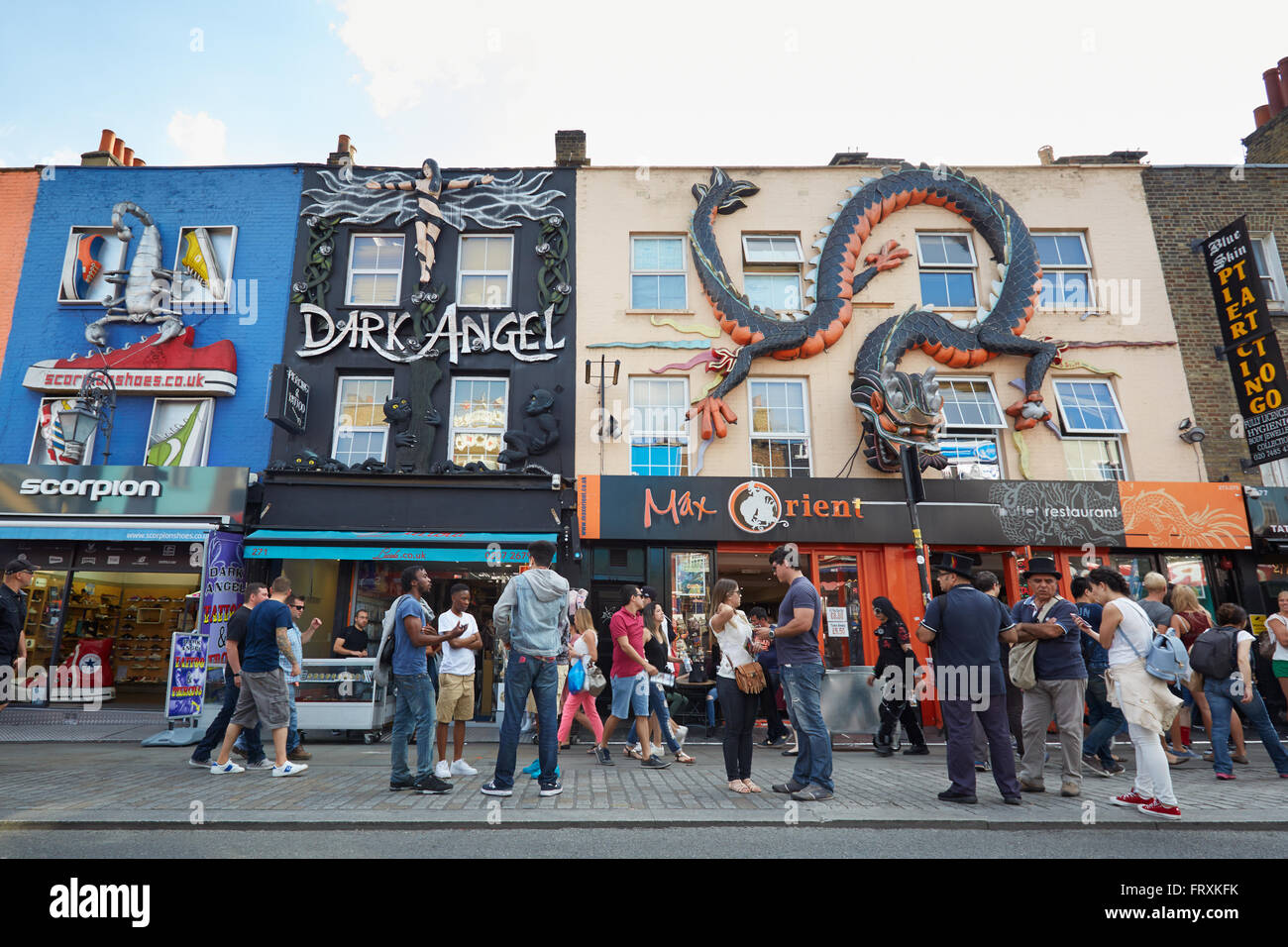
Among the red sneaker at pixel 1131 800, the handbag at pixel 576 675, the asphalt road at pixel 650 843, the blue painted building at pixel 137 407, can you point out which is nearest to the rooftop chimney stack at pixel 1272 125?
the red sneaker at pixel 1131 800

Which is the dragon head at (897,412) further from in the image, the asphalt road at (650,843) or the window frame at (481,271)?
the asphalt road at (650,843)

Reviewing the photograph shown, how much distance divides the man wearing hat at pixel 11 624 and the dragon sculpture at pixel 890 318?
936 centimetres

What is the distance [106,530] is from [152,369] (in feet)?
10.2

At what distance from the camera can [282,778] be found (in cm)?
675

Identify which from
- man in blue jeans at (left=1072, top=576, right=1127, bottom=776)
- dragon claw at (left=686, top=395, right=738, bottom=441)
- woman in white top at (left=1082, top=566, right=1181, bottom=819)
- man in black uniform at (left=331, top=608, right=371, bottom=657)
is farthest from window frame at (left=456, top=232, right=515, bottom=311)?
woman in white top at (left=1082, top=566, right=1181, bottom=819)

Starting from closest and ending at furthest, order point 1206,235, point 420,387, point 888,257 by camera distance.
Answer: point 420,387 → point 888,257 → point 1206,235

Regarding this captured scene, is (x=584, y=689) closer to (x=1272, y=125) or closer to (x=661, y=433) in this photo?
(x=661, y=433)

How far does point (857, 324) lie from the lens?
13.6m

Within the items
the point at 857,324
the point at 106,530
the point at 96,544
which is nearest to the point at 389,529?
the point at 106,530

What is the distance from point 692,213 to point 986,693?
1095cm

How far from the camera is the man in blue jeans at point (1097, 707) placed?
7.36 metres

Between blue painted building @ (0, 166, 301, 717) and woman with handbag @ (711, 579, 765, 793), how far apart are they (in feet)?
26.8

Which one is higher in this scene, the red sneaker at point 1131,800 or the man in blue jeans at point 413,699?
the man in blue jeans at point 413,699

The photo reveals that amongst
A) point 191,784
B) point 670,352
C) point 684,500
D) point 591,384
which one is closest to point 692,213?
point 670,352
